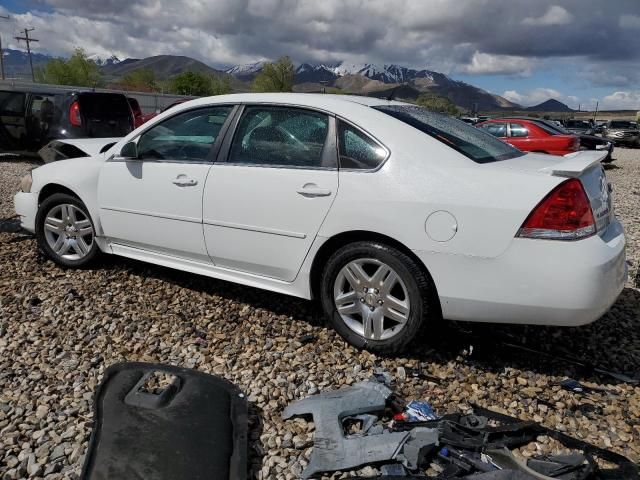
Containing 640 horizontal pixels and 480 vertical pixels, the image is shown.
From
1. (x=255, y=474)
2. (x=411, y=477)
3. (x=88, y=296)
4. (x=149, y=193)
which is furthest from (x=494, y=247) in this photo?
(x=88, y=296)

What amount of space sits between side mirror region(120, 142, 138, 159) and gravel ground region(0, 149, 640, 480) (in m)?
1.08

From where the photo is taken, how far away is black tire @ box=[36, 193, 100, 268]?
461 centimetres

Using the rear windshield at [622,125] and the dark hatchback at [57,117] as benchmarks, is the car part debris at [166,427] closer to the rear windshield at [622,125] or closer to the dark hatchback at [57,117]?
the dark hatchback at [57,117]

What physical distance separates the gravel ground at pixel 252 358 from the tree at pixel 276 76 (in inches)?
3595

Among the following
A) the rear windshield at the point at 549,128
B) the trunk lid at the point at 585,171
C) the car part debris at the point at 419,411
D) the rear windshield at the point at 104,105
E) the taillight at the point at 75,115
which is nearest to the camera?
the car part debris at the point at 419,411

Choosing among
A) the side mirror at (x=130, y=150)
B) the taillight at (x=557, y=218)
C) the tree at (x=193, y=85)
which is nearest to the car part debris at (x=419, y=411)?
the taillight at (x=557, y=218)

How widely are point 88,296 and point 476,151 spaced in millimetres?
3111

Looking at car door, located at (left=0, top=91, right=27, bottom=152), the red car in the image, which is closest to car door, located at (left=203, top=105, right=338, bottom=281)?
car door, located at (left=0, top=91, right=27, bottom=152)

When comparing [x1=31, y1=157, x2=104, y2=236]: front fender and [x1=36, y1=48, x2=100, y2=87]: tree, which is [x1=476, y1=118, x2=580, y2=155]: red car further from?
[x1=36, y1=48, x2=100, y2=87]: tree

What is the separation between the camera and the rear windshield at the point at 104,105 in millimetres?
11000

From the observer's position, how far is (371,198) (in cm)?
317

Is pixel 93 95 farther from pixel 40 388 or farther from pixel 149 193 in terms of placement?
Answer: pixel 40 388

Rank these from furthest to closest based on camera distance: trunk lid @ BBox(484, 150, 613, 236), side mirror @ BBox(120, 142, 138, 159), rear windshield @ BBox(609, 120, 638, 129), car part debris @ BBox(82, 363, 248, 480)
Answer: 1. rear windshield @ BBox(609, 120, 638, 129)
2. side mirror @ BBox(120, 142, 138, 159)
3. trunk lid @ BBox(484, 150, 613, 236)
4. car part debris @ BBox(82, 363, 248, 480)

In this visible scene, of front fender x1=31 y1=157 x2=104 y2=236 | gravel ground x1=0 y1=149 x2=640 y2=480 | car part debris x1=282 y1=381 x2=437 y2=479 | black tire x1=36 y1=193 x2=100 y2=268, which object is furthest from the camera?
black tire x1=36 y1=193 x2=100 y2=268
